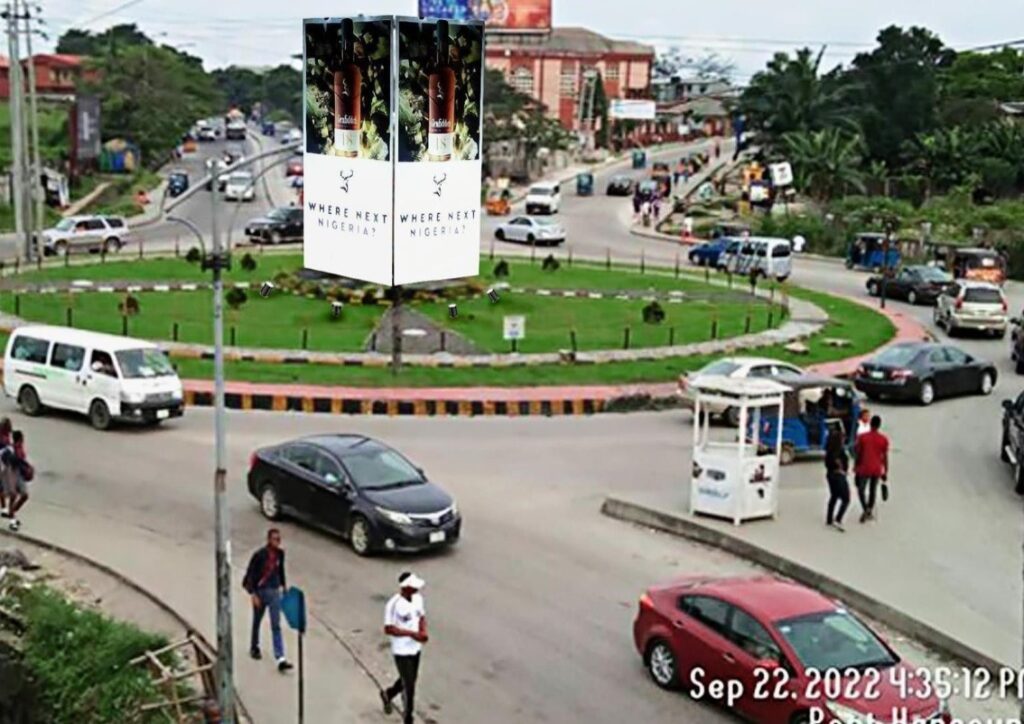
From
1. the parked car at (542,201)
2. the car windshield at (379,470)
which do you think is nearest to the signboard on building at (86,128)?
the parked car at (542,201)

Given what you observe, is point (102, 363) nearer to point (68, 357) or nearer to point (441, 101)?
point (68, 357)

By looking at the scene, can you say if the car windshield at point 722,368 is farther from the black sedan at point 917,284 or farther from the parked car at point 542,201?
the parked car at point 542,201

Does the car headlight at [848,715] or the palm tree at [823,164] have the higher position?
the palm tree at [823,164]

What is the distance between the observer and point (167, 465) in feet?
74.7

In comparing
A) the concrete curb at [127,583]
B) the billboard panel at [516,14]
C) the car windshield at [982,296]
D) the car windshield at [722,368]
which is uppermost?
the billboard panel at [516,14]

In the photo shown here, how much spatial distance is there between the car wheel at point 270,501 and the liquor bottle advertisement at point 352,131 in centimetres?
902

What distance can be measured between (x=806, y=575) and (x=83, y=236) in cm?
Answer: 4336

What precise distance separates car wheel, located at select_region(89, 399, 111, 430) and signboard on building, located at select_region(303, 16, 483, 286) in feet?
20.0

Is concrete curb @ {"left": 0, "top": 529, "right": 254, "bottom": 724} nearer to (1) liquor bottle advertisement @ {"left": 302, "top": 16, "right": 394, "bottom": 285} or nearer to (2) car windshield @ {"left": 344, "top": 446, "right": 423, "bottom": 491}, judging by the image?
(2) car windshield @ {"left": 344, "top": 446, "right": 423, "bottom": 491}

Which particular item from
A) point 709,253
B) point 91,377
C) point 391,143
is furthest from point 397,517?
point 709,253

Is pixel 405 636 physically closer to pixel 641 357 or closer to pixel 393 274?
pixel 393 274

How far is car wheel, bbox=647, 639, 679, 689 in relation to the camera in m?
14.0

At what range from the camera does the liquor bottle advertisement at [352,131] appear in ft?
89.5

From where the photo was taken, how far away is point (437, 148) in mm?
28344
